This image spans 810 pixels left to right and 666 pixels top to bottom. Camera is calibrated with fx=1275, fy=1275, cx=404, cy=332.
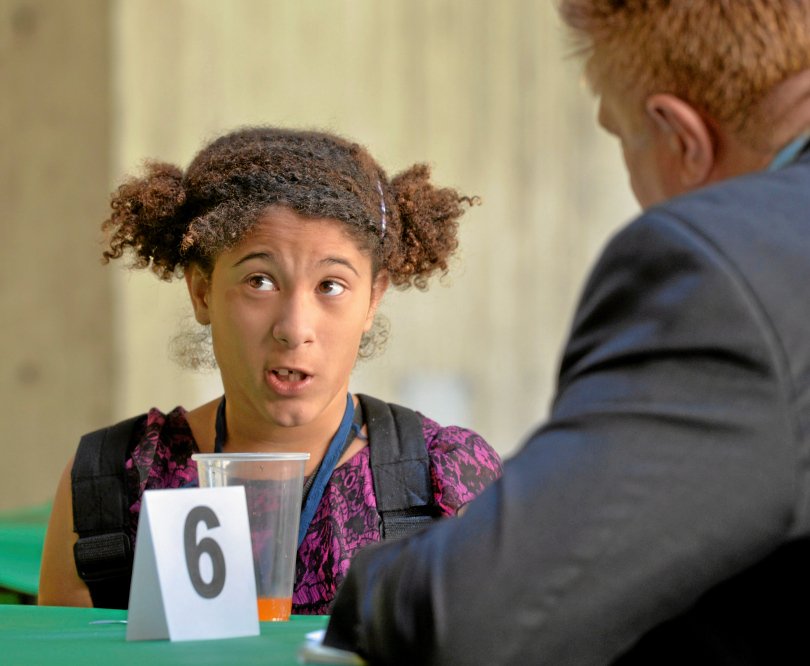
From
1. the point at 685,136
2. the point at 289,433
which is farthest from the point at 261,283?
the point at 685,136

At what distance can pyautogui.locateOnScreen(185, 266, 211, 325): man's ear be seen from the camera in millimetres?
2324

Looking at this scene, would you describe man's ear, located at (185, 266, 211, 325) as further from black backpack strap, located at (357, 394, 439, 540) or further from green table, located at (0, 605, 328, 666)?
green table, located at (0, 605, 328, 666)

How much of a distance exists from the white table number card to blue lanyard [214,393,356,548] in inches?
19.6

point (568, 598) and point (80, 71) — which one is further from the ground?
point (80, 71)

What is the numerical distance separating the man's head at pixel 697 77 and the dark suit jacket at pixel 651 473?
0.23 metres

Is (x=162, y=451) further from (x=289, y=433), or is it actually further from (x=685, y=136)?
(x=685, y=136)

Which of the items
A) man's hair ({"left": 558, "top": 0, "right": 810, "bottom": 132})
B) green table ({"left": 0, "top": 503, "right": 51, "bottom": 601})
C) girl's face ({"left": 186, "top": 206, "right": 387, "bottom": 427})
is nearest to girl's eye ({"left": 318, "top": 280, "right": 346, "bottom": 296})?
girl's face ({"left": 186, "top": 206, "right": 387, "bottom": 427})

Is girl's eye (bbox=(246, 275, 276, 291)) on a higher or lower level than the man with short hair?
higher

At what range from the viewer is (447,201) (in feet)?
8.35

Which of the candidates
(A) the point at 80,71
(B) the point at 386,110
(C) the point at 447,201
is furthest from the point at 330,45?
(C) the point at 447,201

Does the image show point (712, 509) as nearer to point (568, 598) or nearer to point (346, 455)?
point (568, 598)

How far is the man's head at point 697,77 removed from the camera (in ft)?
3.95

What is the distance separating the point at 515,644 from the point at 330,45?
5.55m

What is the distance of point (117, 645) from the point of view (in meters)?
1.56
